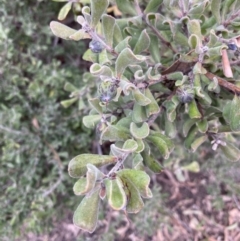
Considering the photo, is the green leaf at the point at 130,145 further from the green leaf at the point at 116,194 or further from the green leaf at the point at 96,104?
the green leaf at the point at 96,104

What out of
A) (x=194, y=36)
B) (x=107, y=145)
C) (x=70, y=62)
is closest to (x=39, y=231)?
(x=107, y=145)

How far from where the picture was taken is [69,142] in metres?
1.78

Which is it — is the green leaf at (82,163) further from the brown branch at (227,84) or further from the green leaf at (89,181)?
the brown branch at (227,84)

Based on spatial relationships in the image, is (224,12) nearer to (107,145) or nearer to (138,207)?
(138,207)

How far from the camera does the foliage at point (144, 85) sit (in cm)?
76

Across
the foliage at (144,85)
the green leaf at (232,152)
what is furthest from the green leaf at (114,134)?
the green leaf at (232,152)

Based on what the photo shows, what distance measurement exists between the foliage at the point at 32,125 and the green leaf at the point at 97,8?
0.73 meters

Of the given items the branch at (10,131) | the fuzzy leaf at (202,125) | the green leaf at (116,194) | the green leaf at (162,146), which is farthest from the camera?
the branch at (10,131)

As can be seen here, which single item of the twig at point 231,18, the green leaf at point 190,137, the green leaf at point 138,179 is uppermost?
the twig at point 231,18

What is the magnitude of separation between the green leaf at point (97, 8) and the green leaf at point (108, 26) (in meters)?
0.02

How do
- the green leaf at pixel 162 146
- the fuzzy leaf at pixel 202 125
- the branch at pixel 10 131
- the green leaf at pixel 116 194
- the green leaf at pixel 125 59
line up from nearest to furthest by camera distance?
the green leaf at pixel 116 194
the green leaf at pixel 125 59
the green leaf at pixel 162 146
the fuzzy leaf at pixel 202 125
the branch at pixel 10 131

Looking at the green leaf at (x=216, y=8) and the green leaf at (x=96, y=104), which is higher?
the green leaf at (x=216, y=8)

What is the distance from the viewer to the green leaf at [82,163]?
2.61 ft

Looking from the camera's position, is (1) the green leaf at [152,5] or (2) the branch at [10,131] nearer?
(1) the green leaf at [152,5]
